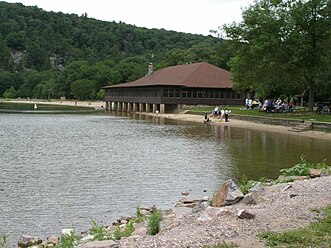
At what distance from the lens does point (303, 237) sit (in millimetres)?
7258

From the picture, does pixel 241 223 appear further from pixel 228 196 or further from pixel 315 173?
pixel 315 173

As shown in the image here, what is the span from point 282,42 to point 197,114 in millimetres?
18974

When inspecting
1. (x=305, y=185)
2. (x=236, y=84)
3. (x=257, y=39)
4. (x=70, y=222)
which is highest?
(x=257, y=39)

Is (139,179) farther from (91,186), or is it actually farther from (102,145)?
(102,145)

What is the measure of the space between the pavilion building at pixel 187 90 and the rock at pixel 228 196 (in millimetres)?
56707

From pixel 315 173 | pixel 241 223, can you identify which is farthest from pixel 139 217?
pixel 315 173

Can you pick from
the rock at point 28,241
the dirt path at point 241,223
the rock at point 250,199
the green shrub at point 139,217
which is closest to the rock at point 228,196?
the rock at point 250,199

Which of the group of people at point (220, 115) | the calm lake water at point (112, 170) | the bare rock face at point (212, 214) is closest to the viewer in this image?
the bare rock face at point (212, 214)

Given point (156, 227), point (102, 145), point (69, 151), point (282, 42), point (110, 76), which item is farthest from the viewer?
point (110, 76)

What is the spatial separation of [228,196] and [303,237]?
124 inches

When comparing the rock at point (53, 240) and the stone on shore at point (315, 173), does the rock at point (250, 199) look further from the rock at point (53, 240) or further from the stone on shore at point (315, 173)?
the rock at point (53, 240)

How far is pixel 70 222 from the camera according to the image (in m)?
11.7

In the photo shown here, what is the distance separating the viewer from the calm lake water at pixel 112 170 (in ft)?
41.1

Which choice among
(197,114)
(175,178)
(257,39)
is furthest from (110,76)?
(175,178)
